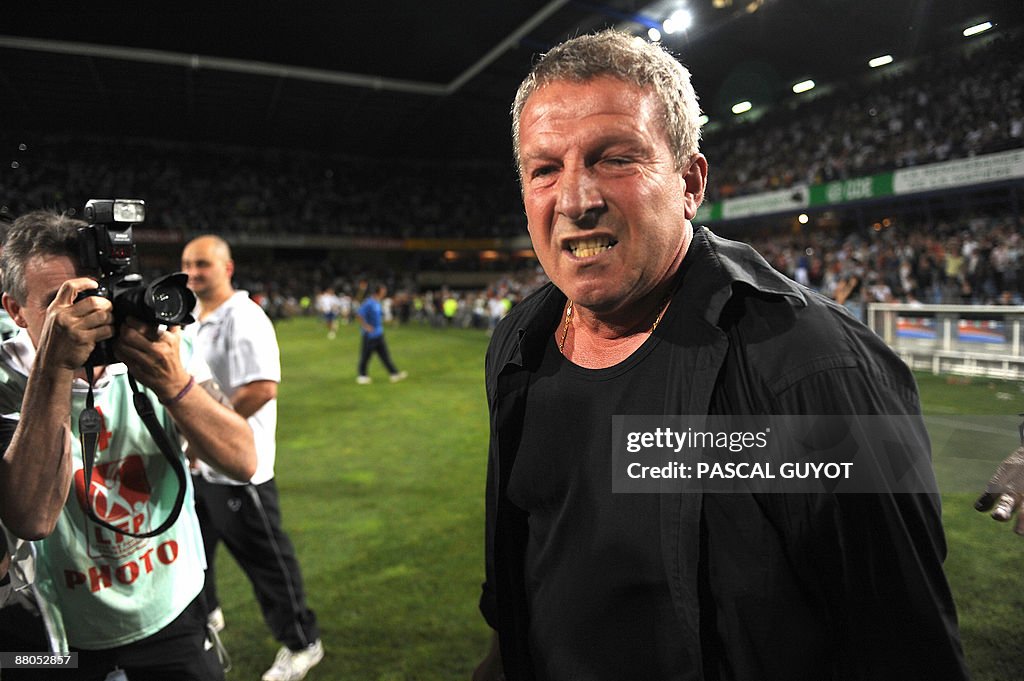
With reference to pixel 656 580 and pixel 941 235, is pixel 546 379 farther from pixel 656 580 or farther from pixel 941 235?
pixel 941 235

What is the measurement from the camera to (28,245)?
66.7 inches

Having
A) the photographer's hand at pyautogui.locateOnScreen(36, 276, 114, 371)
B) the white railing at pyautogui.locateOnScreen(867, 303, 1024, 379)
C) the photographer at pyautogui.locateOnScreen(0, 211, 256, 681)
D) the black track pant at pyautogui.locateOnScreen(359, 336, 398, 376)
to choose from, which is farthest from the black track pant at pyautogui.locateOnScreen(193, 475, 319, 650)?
the black track pant at pyautogui.locateOnScreen(359, 336, 398, 376)

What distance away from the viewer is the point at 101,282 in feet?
5.24

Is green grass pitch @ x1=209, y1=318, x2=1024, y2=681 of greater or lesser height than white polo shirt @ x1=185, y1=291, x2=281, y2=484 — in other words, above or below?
below

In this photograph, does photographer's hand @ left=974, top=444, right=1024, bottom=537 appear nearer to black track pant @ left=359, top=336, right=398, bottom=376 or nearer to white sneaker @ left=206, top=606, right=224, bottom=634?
white sneaker @ left=206, top=606, right=224, bottom=634

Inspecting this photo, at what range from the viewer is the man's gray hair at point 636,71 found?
1.31m

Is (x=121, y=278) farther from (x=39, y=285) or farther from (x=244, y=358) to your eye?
(x=244, y=358)

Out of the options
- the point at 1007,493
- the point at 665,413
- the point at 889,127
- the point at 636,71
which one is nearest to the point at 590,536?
the point at 665,413

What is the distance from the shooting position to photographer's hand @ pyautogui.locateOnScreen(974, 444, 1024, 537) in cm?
134

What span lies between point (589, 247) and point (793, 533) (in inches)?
27.3

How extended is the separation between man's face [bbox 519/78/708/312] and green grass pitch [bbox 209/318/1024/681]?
0.74 meters

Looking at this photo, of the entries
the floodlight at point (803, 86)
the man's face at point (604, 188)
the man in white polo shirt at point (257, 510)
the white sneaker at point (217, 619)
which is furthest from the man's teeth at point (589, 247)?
the floodlight at point (803, 86)

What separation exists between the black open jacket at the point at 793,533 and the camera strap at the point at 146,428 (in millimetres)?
1419

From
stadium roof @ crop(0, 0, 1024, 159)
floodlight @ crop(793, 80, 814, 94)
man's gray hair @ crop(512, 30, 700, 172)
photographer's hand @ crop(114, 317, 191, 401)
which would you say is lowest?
photographer's hand @ crop(114, 317, 191, 401)
